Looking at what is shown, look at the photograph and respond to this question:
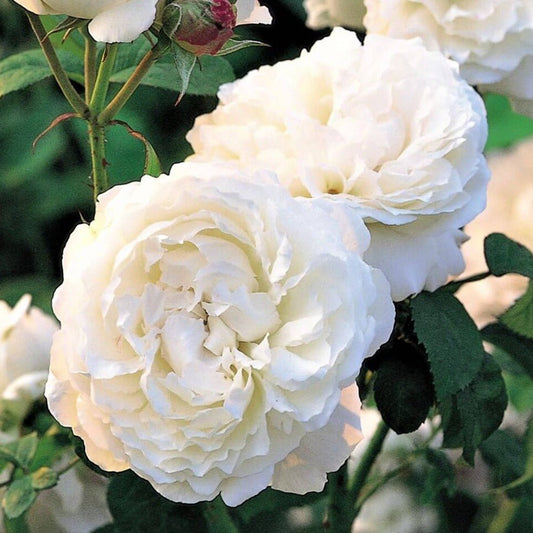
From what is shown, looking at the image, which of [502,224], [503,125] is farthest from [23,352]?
[503,125]

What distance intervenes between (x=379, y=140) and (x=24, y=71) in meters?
0.20

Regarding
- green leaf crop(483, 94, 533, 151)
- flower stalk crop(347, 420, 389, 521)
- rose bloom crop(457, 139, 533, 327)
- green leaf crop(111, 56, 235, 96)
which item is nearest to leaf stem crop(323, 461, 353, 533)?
flower stalk crop(347, 420, 389, 521)

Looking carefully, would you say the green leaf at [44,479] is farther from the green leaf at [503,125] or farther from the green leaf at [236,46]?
the green leaf at [503,125]

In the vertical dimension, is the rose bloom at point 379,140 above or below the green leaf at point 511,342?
above

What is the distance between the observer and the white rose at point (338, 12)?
2.23 ft

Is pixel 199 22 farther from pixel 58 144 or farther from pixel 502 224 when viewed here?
pixel 58 144

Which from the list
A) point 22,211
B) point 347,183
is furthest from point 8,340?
point 22,211

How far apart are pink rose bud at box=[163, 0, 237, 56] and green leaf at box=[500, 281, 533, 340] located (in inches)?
9.6

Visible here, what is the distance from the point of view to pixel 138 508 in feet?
1.84

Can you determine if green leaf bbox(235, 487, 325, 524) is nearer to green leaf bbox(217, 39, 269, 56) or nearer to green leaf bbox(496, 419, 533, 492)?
green leaf bbox(496, 419, 533, 492)

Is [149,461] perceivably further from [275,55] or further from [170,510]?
[275,55]

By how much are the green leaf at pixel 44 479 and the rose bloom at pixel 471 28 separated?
1.02 ft

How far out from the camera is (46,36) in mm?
456

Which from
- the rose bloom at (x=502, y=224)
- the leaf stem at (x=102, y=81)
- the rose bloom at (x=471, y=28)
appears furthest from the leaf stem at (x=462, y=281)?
the rose bloom at (x=502, y=224)
